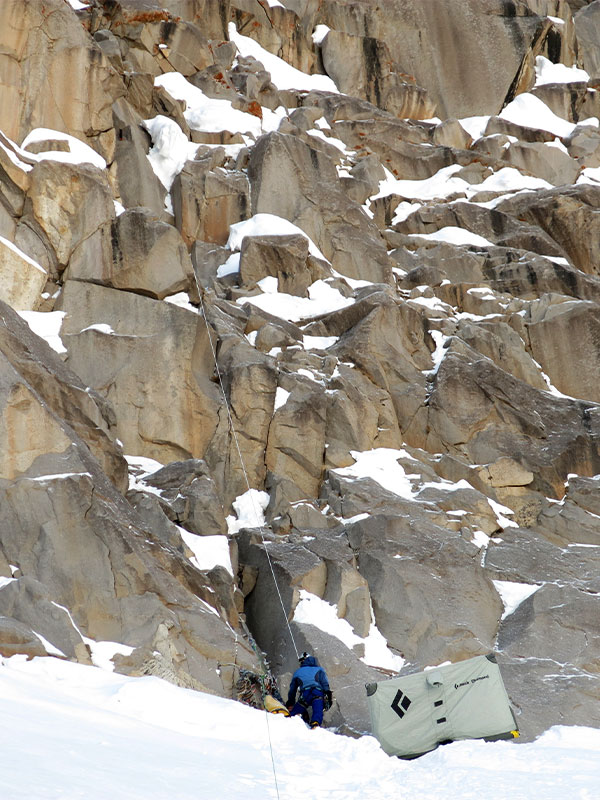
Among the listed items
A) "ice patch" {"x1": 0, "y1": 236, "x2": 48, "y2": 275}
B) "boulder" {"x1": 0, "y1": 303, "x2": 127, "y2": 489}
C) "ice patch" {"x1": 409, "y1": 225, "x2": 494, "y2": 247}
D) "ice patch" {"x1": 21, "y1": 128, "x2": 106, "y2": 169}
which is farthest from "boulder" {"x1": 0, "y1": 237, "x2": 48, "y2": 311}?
"ice patch" {"x1": 409, "y1": 225, "x2": 494, "y2": 247}

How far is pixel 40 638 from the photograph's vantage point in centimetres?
1157

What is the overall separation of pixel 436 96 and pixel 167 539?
2956 cm

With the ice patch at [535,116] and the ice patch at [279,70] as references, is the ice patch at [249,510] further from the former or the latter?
the ice patch at [535,116]

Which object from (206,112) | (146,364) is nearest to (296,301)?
(146,364)

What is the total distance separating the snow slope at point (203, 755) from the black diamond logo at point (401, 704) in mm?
1799

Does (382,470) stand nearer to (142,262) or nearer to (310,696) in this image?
(142,262)

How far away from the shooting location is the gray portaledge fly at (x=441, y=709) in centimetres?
1090

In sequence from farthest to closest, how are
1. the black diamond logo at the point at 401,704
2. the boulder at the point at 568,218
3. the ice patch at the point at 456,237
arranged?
the boulder at the point at 568,218, the ice patch at the point at 456,237, the black diamond logo at the point at 401,704

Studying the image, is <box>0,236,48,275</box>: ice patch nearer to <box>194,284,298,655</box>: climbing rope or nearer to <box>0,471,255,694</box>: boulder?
<box>194,284,298,655</box>: climbing rope

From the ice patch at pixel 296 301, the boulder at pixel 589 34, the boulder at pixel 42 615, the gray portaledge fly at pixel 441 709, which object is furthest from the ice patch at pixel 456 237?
the boulder at pixel 42 615

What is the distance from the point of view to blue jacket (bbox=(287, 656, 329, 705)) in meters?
11.7

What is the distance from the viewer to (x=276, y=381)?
20.4 metres

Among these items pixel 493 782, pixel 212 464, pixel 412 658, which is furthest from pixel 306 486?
pixel 493 782

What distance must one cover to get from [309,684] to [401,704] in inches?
48.9
